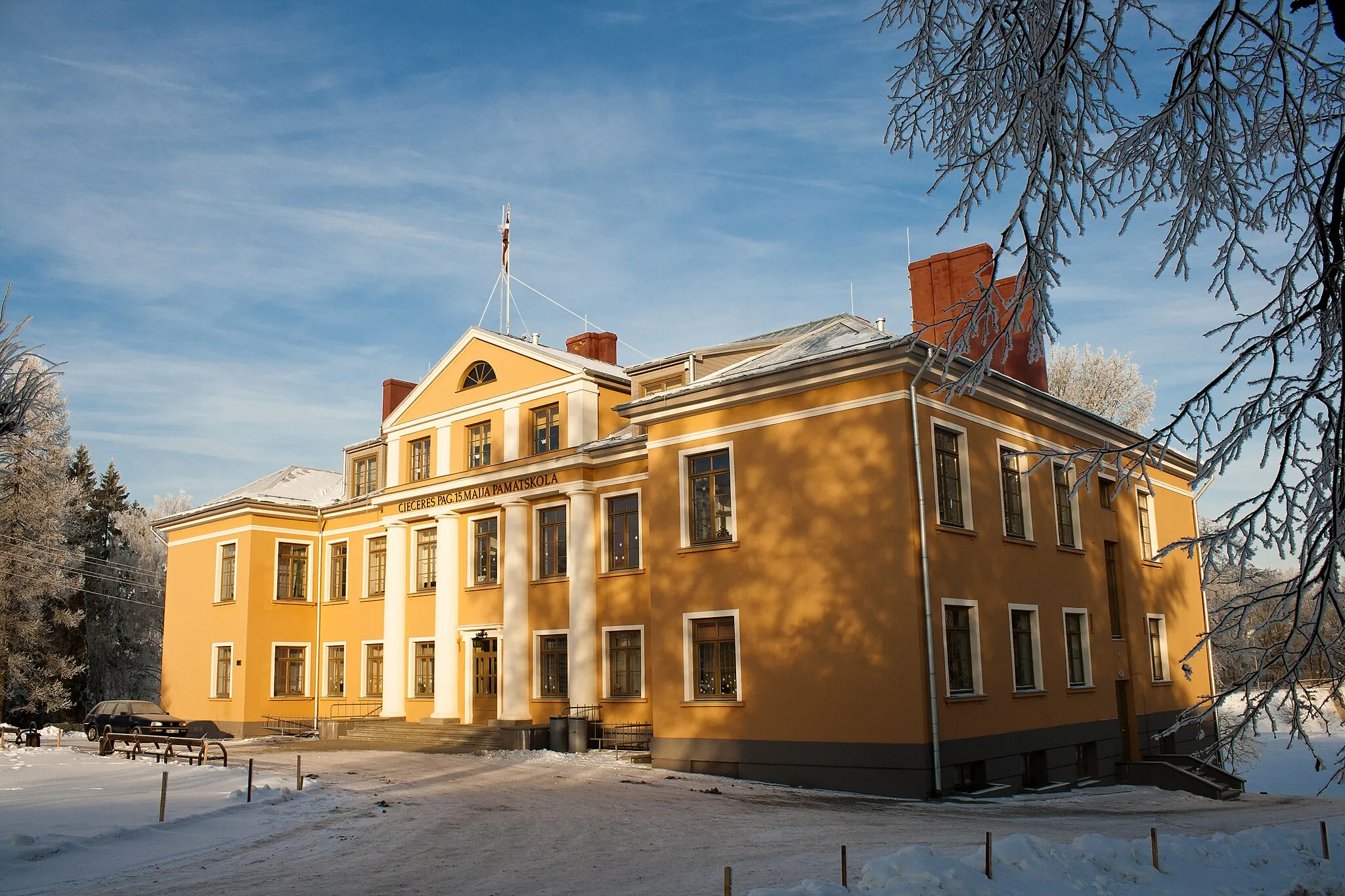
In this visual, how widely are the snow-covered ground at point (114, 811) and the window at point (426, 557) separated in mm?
10707

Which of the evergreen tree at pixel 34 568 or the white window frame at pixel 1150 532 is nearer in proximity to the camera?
the white window frame at pixel 1150 532

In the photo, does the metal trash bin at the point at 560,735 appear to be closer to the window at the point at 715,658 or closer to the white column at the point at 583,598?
the white column at the point at 583,598

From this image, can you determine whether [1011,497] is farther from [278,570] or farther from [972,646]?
[278,570]

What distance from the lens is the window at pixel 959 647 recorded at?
2009cm

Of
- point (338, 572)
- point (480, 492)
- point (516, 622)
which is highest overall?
point (480, 492)

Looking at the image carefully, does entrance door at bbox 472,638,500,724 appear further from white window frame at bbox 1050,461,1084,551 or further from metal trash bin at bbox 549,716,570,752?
white window frame at bbox 1050,461,1084,551

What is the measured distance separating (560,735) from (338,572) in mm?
14629

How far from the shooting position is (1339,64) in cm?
709

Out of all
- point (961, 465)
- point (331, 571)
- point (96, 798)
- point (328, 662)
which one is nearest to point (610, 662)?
point (961, 465)

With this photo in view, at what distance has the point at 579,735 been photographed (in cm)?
2477

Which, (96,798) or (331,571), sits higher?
(331,571)

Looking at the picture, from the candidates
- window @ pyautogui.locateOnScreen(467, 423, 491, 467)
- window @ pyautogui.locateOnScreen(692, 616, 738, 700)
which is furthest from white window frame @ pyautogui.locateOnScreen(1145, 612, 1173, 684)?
window @ pyautogui.locateOnScreen(467, 423, 491, 467)

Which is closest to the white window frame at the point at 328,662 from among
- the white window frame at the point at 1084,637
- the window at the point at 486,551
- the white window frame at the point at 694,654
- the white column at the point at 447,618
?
the white column at the point at 447,618

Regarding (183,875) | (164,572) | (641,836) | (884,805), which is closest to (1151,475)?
(884,805)
